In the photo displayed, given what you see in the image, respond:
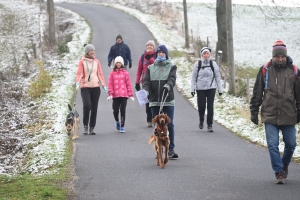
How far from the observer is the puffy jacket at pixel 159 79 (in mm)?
10586

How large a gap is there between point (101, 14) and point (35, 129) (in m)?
36.8

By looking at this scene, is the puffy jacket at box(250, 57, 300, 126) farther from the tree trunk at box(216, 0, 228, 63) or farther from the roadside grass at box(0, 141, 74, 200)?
the tree trunk at box(216, 0, 228, 63)

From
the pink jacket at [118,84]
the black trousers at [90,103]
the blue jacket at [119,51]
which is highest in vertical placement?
the blue jacket at [119,51]

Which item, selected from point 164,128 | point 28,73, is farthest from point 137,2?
point 164,128

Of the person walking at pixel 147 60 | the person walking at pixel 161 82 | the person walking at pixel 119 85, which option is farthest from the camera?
the person walking at pixel 147 60

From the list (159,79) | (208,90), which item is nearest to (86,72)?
(208,90)

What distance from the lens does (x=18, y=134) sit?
49.6ft

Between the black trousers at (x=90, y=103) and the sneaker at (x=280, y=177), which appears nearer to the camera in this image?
the sneaker at (x=280, y=177)

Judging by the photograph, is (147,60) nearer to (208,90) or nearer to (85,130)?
(208,90)

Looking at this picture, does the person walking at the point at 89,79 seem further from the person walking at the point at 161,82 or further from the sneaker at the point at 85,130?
the person walking at the point at 161,82

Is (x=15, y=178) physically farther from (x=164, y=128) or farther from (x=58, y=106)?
(x=58, y=106)

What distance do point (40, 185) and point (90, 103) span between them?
17.9ft

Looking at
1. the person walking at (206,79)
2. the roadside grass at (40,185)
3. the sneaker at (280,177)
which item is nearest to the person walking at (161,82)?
the roadside grass at (40,185)

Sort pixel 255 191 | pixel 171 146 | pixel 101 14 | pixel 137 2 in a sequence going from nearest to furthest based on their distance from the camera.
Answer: pixel 255 191, pixel 171 146, pixel 101 14, pixel 137 2
